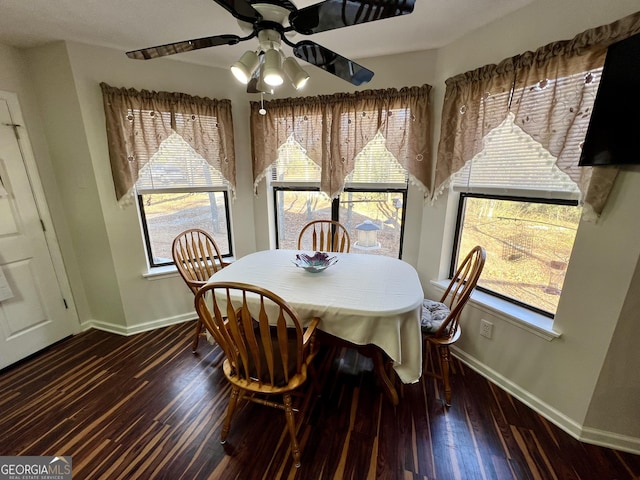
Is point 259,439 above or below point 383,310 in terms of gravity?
below

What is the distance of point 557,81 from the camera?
130 cm

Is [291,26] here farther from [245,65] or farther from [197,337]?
[197,337]

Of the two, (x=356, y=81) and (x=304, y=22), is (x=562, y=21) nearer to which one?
(x=356, y=81)

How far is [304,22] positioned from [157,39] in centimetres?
145

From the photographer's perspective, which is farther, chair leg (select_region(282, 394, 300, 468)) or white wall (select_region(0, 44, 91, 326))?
white wall (select_region(0, 44, 91, 326))

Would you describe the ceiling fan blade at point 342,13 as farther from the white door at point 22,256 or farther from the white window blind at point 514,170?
the white door at point 22,256

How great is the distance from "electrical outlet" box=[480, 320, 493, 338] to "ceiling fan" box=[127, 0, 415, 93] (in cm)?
176

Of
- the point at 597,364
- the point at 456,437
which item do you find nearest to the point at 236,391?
the point at 456,437

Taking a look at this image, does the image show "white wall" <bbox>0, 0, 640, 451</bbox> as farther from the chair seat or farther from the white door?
the chair seat

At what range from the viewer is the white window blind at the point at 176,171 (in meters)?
2.14

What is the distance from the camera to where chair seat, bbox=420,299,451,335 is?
1.52 meters

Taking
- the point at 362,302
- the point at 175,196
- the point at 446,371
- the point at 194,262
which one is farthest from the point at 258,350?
the point at 175,196

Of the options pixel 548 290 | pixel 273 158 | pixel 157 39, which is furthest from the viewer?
pixel 273 158

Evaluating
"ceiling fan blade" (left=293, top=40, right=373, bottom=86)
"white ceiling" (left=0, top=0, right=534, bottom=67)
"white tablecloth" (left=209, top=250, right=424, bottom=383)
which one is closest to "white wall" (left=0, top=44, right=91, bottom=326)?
"white ceiling" (left=0, top=0, right=534, bottom=67)
